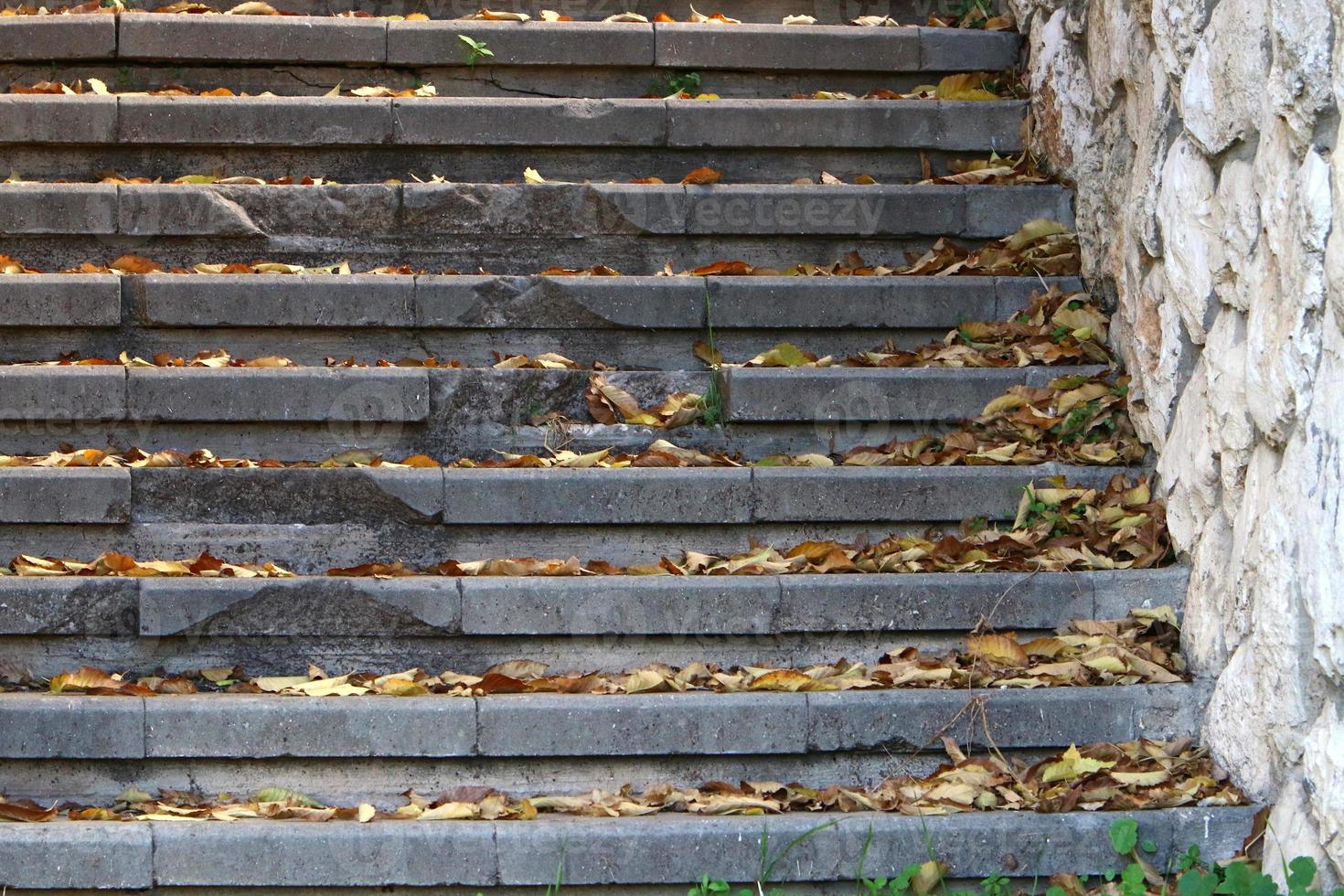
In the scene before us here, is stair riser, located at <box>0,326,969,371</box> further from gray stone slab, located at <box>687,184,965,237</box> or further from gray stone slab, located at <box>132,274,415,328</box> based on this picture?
gray stone slab, located at <box>687,184,965,237</box>

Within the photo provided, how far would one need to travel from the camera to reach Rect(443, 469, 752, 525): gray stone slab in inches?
141

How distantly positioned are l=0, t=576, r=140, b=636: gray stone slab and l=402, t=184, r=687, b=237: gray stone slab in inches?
61.5

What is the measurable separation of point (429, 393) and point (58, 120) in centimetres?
171

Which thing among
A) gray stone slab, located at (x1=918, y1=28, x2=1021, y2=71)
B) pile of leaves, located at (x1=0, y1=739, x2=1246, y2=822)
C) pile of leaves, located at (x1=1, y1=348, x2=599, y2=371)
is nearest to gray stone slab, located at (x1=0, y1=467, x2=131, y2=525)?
pile of leaves, located at (x1=1, y1=348, x2=599, y2=371)

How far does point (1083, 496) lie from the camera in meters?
3.61

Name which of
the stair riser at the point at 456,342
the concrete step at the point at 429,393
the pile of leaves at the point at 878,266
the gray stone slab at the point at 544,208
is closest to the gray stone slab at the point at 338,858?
the concrete step at the point at 429,393

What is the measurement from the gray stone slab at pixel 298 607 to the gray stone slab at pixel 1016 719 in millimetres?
952

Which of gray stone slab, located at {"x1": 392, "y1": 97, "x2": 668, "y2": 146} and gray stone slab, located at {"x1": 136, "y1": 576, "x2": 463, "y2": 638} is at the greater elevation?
gray stone slab, located at {"x1": 392, "y1": 97, "x2": 668, "y2": 146}

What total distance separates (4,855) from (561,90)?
3.13 meters

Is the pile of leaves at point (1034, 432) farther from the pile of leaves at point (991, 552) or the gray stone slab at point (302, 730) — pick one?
the gray stone slab at point (302, 730)

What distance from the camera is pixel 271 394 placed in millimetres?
3814

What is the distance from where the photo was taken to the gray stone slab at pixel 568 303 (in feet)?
13.5

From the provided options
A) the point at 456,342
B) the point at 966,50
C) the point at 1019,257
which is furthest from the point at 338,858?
the point at 966,50

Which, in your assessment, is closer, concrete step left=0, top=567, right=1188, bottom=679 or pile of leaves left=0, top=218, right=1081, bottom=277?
concrete step left=0, top=567, right=1188, bottom=679
